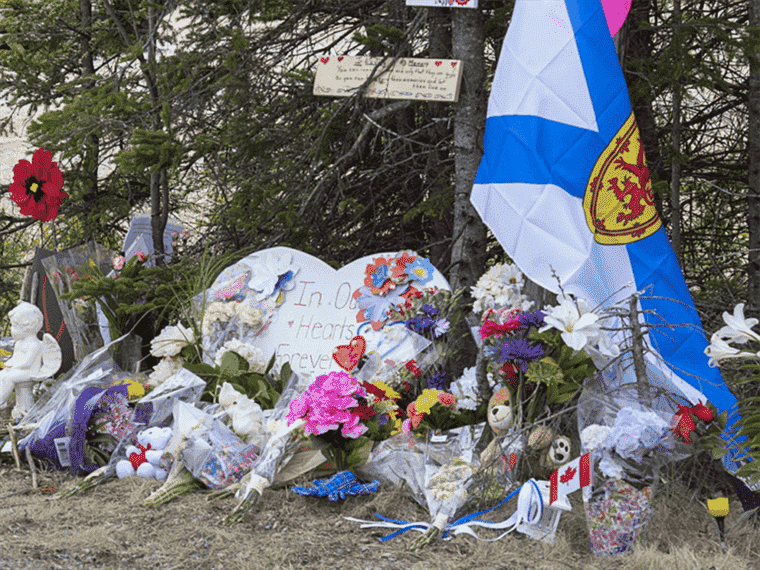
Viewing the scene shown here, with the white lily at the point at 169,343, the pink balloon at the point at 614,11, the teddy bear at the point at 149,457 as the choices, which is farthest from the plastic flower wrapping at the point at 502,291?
the white lily at the point at 169,343

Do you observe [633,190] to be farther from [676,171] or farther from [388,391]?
[676,171]

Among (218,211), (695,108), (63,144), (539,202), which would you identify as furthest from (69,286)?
(695,108)

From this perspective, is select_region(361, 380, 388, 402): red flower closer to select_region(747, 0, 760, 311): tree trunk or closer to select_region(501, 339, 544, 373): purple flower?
select_region(501, 339, 544, 373): purple flower

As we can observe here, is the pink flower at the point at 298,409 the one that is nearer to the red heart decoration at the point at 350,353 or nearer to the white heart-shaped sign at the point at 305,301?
the red heart decoration at the point at 350,353

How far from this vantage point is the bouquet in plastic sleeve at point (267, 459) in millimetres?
3105

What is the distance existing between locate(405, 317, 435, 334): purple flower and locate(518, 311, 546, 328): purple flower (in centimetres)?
75

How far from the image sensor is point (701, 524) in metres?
2.89

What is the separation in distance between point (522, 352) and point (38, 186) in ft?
10.3

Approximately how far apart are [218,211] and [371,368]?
2850mm

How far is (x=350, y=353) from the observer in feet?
12.9

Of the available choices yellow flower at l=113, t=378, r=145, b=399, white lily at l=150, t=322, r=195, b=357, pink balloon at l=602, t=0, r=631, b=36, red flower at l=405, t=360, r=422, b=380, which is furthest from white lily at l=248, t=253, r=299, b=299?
pink balloon at l=602, t=0, r=631, b=36

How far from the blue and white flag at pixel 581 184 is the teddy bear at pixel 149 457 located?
1736 mm

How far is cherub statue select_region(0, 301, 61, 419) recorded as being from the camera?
4227 mm

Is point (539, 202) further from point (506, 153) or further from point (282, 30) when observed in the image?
point (282, 30)
